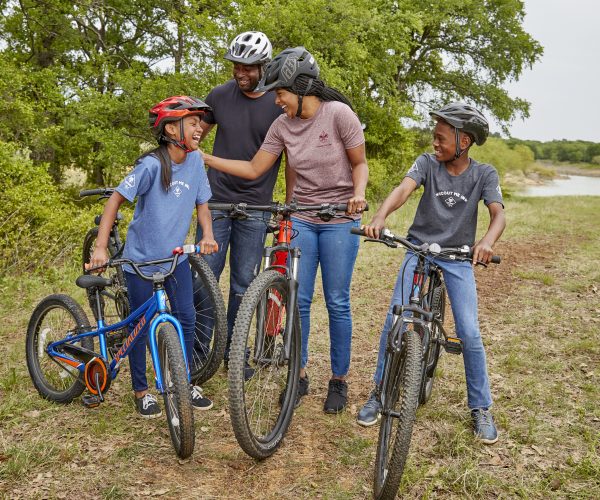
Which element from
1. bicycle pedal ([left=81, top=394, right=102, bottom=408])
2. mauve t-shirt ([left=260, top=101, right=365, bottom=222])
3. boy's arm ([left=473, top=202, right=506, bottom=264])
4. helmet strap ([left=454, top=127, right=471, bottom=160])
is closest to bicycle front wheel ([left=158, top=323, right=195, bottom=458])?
bicycle pedal ([left=81, top=394, right=102, bottom=408])

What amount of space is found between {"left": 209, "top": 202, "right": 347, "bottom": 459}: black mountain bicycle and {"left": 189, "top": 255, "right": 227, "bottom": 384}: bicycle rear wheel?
504 mm

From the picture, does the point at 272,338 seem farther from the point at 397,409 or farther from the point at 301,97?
the point at 301,97

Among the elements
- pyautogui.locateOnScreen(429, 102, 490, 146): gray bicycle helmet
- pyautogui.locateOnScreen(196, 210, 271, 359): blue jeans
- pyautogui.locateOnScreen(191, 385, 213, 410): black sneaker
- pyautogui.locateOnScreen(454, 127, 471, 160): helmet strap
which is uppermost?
→ pyautogui.locateOnScreen(429, 102, 490, 146): gray bicycle helmet

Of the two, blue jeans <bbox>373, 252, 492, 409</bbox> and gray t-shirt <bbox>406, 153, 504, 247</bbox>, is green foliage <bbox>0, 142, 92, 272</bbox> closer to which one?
blue jeans <bbox>373, 252, 492, 409</bbox>

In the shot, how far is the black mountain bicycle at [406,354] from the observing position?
315cm

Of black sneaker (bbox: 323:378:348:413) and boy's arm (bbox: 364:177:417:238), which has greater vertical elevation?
boy's arm (bbox: 364:177:417:238)

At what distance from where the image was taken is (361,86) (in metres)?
22.2

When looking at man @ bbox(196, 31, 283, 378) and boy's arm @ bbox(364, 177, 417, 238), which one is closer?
boy's arm @ bbox(364, 177, 417, 238)

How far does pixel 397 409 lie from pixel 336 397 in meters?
0.92

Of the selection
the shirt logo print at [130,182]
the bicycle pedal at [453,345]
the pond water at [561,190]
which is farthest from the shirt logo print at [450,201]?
the pond water at [561,190]

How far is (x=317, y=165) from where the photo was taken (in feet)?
13.1

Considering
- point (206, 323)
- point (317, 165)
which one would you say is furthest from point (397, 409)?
point (206, 323)

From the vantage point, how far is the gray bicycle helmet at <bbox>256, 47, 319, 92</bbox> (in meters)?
3.70

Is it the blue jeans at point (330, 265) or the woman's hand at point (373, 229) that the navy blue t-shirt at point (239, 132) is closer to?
the blue jeans at point (330, 265)
